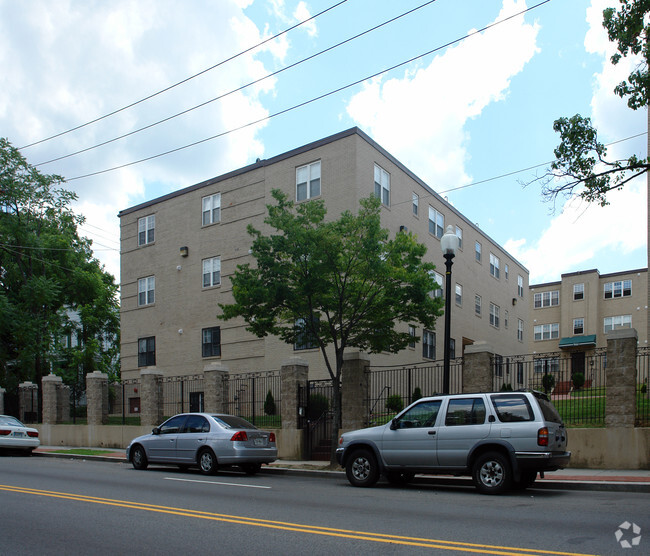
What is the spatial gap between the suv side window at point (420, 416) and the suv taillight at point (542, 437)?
2.00 metres

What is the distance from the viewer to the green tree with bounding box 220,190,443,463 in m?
17.5

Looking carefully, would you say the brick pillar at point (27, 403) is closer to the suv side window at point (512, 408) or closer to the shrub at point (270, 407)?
the shrub at point (270, 407)

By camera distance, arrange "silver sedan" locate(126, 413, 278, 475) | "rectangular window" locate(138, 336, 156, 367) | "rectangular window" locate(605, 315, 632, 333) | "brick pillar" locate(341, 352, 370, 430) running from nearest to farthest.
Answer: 1. "silver sedan" locate(126, 413, 278, 475)
2. "brick pillar" locate(341, 352, 370, 430)
3. "rectangular window" locate(138, 336, 156, 367)
4. "rectangular window" locate(605, 315, 632, 333)

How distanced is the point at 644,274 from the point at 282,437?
4358 cm

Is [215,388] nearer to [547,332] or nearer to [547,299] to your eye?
[547,332]

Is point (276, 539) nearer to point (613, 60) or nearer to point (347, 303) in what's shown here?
point (347, 303)

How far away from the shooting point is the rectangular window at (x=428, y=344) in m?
32.1

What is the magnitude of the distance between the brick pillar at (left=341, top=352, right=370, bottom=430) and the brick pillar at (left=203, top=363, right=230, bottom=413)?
18.0 feet

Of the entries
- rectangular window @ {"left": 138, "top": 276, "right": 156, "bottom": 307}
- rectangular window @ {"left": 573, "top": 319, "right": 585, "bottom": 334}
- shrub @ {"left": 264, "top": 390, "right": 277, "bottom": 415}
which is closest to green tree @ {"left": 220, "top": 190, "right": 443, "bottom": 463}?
shrub @ {"left": 264, "top": 390, "right": 277, "bottom": 415}

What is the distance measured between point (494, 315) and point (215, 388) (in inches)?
939

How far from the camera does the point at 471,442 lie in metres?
11.9

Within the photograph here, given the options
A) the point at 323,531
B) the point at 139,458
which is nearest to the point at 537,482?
the point at 323,531

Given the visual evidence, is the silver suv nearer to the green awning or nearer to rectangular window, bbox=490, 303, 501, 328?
rectangular window, bbox=490, 303, 501, 328

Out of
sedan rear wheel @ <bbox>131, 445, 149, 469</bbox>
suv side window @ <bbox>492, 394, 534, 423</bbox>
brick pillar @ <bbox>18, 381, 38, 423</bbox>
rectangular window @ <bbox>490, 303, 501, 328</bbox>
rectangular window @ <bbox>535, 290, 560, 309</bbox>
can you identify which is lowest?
brick pillar @ <bbox>18, 381, 38, 423</bbox>
